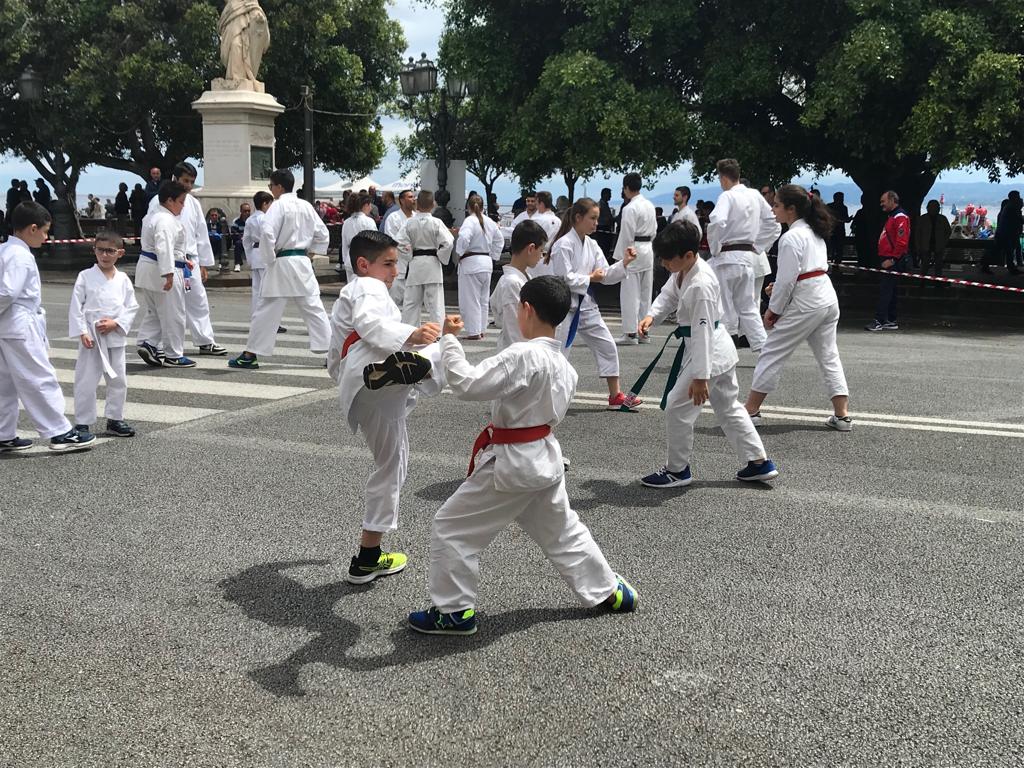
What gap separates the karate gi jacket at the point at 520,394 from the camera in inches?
155

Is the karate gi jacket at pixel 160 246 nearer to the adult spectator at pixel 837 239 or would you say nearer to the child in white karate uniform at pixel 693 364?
the child in white karate uniform at pixel 693 364

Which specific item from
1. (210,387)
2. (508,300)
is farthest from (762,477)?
(210,387)

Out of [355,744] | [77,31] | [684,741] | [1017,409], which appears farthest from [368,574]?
[77,31]

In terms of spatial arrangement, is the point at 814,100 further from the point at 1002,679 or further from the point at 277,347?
the point at 1002,679

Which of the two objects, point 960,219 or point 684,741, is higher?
point 960,219

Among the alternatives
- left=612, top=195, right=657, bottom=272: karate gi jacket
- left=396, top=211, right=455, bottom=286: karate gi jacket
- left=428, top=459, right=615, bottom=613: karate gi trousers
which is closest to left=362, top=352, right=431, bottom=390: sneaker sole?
left=428, top=459, right=615, bottom=613: karate gi trousers

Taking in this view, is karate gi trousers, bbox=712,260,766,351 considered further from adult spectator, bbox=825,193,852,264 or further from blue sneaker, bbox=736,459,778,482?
→ adult spectator, bbox=825,193,852,264

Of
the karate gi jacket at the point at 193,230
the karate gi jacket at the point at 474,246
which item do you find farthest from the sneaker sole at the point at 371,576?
the karate gi jacket at the point at 474,246

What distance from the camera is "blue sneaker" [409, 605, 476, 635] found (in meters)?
4.14

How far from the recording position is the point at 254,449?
7129 mm

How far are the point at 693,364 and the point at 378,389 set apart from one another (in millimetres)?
2252

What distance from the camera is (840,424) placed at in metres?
7.77

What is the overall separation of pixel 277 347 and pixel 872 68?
9634 millimetres

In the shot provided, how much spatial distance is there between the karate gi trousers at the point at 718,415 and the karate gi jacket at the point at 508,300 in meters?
0.99
